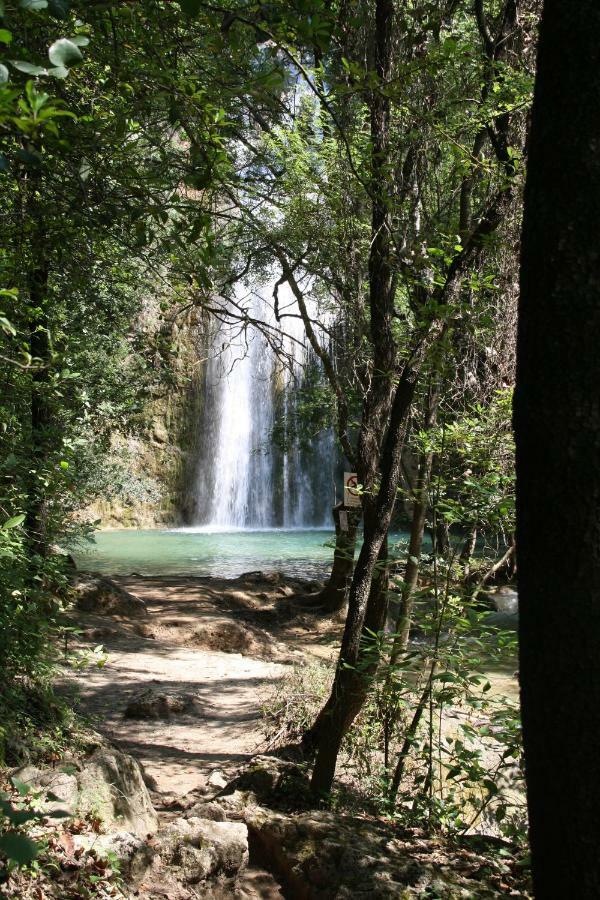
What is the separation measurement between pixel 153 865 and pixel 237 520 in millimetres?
26693

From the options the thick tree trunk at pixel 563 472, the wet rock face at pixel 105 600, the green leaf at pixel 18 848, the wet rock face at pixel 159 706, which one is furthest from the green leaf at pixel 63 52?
the wet rock face at pixel 105 600

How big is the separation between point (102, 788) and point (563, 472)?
2.87 m

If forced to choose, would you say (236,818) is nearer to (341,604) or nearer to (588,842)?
(588,842)

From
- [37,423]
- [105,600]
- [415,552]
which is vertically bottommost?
[105,600]

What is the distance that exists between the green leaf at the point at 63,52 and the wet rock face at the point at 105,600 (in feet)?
31.1

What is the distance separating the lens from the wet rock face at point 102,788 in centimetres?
307

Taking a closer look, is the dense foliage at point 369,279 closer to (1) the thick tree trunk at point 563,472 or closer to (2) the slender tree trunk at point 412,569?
(2) the slender tree trunk at point 412,569

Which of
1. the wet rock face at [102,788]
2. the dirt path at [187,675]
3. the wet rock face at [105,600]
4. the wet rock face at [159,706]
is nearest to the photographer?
the wet rock face at [102,788]

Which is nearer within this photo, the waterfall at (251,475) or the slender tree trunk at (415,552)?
the slender tree trunk at (415,552)

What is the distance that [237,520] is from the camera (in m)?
29.7

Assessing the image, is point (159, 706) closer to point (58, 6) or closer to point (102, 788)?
point (102, 788)

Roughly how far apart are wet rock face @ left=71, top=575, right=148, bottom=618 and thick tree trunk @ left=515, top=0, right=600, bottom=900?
9.69 m

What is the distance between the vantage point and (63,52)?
154 centimetres

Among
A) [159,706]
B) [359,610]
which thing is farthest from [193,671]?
[359,610]
